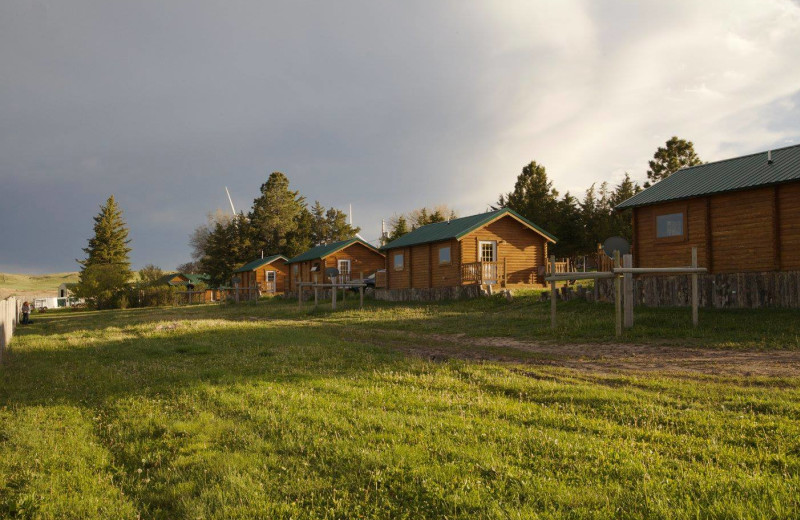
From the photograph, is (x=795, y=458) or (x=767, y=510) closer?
(x=767, y=510)

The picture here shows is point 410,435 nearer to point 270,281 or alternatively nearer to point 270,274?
point 270,281

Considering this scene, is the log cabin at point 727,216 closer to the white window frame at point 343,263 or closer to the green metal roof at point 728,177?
the green metal roof at point 728,177

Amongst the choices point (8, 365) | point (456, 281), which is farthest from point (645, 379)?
point (456, 281)

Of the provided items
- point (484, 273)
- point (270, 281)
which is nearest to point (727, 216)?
point (484, 273)

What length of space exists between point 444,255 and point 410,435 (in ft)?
94.6

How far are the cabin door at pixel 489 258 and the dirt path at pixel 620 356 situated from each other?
17.3 m

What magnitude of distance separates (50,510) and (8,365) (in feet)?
35.9

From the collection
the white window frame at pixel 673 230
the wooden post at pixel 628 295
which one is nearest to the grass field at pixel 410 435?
the wooden post at pixel 628 295

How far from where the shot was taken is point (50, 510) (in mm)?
4453

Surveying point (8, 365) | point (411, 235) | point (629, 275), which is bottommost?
point (8, 365)

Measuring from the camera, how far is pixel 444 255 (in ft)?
112

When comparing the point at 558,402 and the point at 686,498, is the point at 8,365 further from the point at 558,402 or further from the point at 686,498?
the point at 686,498

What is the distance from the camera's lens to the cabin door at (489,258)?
3244cm

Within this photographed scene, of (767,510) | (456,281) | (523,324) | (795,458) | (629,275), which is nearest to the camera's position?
(767,510)
